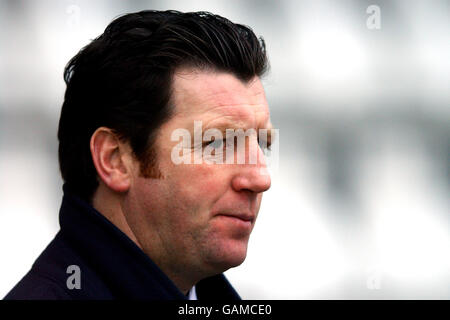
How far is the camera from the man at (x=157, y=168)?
1.85 meters

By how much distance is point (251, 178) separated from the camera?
1852mm

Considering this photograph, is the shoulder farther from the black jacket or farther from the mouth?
the mouth

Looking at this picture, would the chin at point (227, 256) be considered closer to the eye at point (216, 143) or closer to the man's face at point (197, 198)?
the man's face at point (197, 198)

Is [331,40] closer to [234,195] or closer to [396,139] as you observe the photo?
[396,139]

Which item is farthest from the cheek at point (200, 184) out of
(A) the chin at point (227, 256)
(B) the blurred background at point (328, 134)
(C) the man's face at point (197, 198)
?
(B) the blurred background at point (328, 134)

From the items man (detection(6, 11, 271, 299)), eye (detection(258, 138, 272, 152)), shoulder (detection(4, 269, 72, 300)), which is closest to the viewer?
shoulder (detection(4, 269, 72, 300))

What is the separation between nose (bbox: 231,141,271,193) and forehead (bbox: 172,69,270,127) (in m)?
0.11

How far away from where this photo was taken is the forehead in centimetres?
188

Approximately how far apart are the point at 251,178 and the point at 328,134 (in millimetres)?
3762

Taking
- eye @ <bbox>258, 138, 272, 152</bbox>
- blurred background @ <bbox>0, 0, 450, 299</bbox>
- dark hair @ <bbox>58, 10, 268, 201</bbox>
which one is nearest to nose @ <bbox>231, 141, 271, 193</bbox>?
eye @ <bbox>258, 138, 272, 152</bbox>

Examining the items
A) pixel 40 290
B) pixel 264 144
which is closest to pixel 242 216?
pixel 264 144

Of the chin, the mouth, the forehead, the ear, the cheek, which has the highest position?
the forehead

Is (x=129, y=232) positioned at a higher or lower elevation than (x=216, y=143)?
lower

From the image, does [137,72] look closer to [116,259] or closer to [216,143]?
[216,143]
